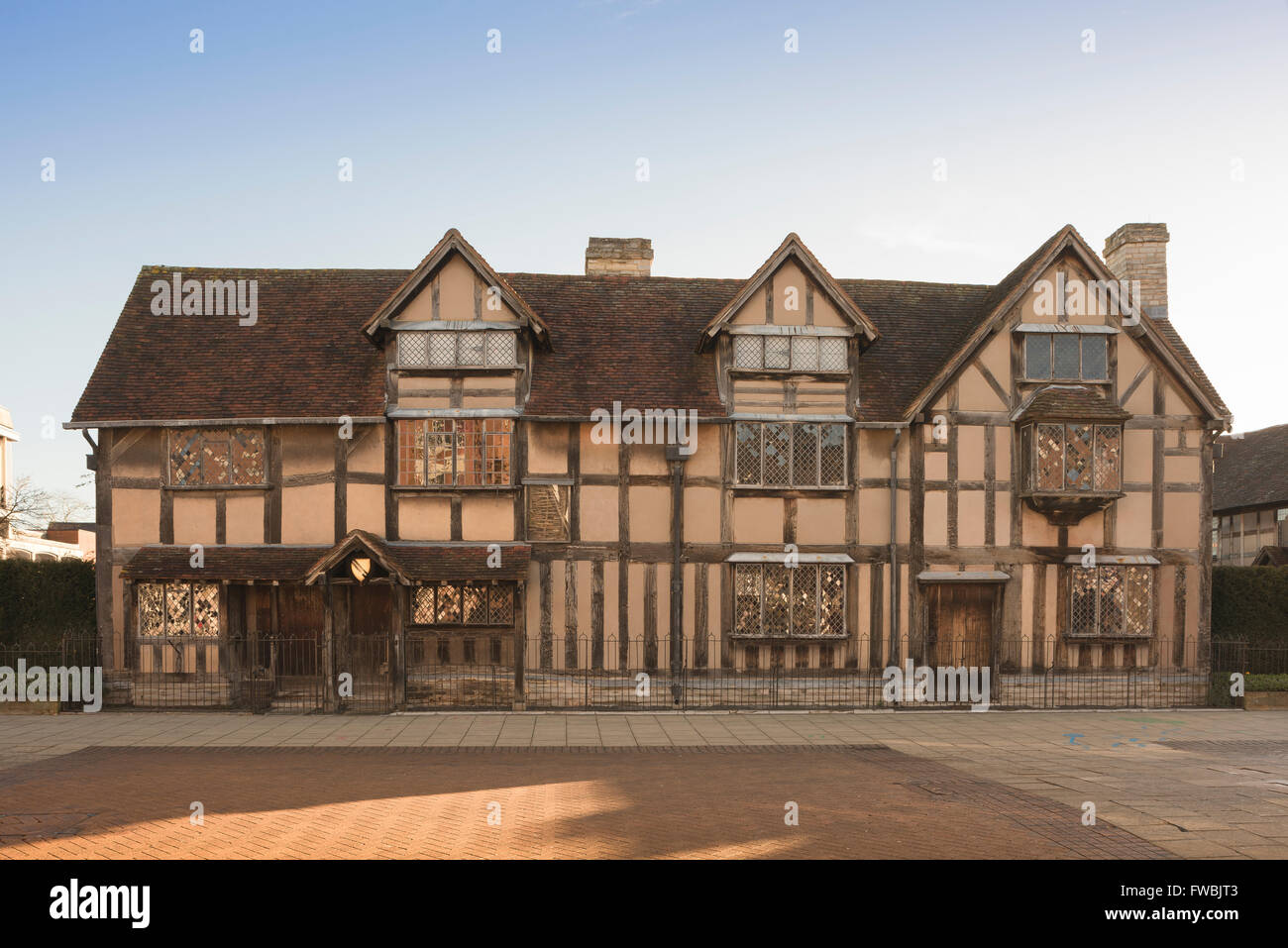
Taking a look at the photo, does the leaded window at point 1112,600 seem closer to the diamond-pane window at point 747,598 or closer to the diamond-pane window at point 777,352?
the diamond-pane window at point 747,598

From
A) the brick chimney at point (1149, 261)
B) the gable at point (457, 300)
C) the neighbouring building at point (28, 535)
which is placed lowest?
the neighbouring building at point (28, 535)

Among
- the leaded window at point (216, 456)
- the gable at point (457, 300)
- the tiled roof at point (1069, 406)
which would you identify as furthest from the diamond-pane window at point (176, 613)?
the tiled roof at point (1069, 406)

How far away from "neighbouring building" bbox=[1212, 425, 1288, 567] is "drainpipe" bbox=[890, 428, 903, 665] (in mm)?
Answer: 16606

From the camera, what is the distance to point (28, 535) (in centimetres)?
5331

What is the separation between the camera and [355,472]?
19.6m

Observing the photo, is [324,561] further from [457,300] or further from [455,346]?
[457,300]

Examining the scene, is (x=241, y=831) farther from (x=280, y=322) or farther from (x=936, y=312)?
(x=936, y=312)

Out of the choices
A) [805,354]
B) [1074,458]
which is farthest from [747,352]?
[1074,458]

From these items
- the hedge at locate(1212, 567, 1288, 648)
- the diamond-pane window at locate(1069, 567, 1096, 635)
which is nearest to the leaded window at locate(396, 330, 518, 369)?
the diamond-pane window at locate(1069, 567, 1096, 635)

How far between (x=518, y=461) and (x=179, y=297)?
9338 millimetres

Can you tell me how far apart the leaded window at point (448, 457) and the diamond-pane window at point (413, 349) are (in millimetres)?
1225

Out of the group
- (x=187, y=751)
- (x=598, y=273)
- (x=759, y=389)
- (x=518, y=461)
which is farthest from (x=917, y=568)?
(x=187, y=751)

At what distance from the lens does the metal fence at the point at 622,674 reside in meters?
19.2

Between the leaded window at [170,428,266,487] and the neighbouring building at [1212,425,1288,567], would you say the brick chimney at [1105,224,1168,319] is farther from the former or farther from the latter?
the leaded window at [170,428,266,487]
